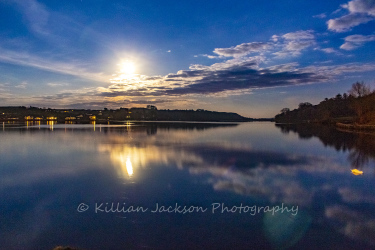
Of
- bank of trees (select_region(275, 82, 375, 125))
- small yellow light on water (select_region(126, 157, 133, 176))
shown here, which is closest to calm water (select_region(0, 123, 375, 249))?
small yellow light on water (select_region(126, 157, 133, 176))

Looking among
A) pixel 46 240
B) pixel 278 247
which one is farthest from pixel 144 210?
pixel 278 247

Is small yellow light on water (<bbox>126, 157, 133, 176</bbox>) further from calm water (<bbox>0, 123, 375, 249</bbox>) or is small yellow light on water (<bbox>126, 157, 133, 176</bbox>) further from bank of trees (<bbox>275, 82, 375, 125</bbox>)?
bank of trees (<bbox>275, 82, 375, 125</bbox>)

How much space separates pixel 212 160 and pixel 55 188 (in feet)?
32.0

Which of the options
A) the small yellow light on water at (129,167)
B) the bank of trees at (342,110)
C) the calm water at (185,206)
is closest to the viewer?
the calm water at (185,206)

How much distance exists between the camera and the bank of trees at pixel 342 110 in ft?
185

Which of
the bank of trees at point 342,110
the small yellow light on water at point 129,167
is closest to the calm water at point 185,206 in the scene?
the small yellow light on water at point 129,167

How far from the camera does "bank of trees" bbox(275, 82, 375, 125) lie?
56.4 meters

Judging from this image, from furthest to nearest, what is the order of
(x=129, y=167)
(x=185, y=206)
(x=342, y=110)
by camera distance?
1. (x=342, y=110)
2. (x=129, y=167)
3. (x=185, y=206)

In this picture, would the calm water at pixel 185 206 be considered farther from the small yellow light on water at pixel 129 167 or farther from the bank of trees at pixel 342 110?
the bank of trees at pixel 342 110

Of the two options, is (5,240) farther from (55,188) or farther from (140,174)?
(140,174)

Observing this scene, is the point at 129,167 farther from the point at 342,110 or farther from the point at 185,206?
the point at 342,110

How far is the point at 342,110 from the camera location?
4803 inches

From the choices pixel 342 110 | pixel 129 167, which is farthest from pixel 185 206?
pixel 342 110

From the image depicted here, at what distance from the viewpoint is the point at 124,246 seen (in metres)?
5.58
